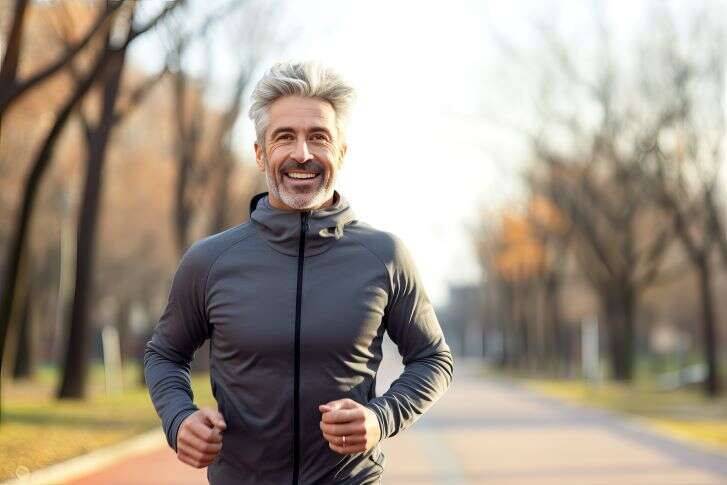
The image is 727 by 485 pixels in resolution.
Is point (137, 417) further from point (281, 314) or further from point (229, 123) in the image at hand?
point (281, 314)

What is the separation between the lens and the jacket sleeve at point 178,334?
3.51 m

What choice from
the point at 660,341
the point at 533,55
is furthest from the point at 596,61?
the point at 660,341

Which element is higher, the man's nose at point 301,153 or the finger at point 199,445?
the man's nose at point 301,153

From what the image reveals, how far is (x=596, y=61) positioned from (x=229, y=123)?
9.61 meters

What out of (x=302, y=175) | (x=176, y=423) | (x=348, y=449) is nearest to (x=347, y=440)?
(x=348, y=449)

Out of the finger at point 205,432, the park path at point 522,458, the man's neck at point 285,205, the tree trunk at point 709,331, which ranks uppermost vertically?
the man's neck at point 285,205

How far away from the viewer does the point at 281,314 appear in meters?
3.37

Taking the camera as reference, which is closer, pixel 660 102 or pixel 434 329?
pixel 434 329

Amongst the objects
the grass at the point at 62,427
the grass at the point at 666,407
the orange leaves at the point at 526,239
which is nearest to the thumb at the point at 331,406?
the grass at the point at 62,427

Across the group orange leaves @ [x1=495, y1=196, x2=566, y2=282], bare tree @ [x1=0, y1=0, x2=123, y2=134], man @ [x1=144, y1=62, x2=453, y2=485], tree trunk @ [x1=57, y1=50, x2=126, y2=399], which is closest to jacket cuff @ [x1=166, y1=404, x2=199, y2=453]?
man @ [x1=144, y1=62, x2=453, y2=485]

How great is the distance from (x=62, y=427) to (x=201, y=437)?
1607 cm

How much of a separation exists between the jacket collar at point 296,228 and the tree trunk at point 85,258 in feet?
67.3

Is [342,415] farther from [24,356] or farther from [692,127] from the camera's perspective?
[24,356]

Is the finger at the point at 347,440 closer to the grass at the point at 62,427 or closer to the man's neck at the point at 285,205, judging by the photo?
the man's neck at the point at 285,205
